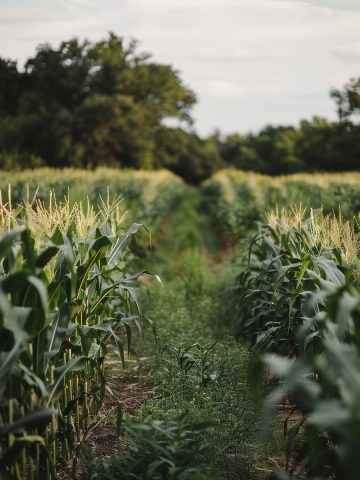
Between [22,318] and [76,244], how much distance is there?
119cm

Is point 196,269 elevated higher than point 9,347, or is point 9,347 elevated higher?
point 9,347

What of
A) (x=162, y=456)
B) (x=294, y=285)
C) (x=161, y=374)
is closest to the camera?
(x=162, y=456)

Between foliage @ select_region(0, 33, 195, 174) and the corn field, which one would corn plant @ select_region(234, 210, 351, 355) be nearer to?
the corn field

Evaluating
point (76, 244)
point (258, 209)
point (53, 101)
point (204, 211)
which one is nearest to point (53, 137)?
point (53, 101)

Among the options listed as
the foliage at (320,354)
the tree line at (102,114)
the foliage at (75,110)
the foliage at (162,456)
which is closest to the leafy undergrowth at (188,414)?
the foliage at (162,456)

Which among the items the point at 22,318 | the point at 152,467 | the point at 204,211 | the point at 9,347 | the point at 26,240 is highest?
the point at 26,240

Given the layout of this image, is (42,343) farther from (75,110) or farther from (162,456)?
(75,110)

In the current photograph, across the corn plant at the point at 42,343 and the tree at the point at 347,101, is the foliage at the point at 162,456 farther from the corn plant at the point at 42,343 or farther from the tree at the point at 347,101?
the tree at the point at 347,101

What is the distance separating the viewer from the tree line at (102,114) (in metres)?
28.7

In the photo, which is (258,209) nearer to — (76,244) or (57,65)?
(76,244)

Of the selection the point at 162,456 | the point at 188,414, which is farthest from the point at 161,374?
the point at 162,456

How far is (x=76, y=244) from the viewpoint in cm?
350

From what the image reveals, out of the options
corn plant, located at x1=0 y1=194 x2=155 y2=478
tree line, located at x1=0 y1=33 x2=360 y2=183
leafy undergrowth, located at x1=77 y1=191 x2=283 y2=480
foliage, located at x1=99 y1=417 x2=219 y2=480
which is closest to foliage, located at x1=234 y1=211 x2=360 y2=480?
leafy undergrowth, located at x1=77 y1=191 x2=283 y2=480

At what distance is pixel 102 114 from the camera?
30.7 meters
